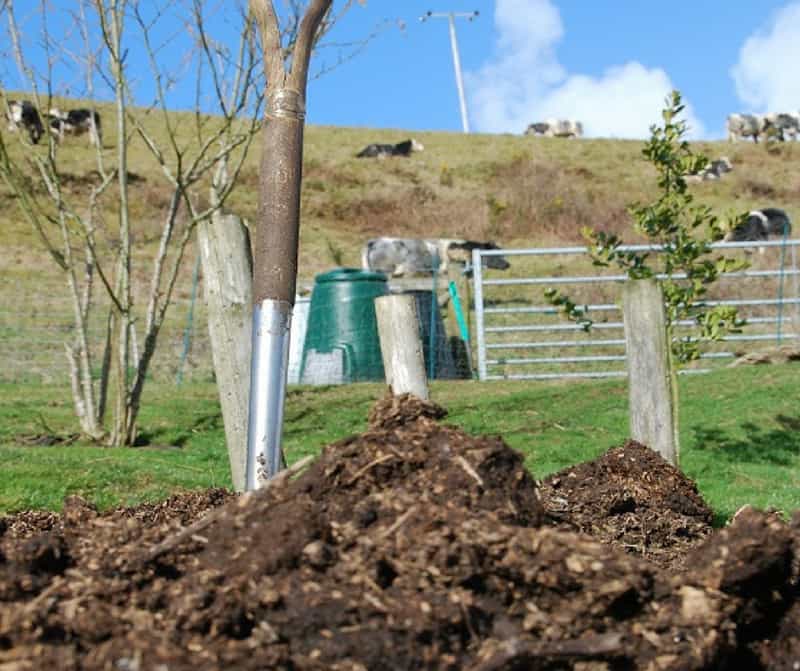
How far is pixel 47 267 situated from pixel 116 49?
14870 millimetres

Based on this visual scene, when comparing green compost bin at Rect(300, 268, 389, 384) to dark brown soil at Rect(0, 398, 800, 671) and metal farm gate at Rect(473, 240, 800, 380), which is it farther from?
dark brown soil at Rect(0, 398, 800, 671)

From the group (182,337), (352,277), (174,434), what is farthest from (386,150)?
(174,434)

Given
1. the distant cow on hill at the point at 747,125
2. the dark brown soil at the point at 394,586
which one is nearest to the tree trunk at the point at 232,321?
the dark brown soil at the point at 394,586

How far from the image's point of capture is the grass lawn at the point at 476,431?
699 cm

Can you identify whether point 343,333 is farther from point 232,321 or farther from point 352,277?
point 232,321

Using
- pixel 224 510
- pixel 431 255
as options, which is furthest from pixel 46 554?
pixel 431 255

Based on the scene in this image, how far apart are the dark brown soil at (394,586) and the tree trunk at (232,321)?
1845 mm

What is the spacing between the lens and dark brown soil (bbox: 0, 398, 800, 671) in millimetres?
1982

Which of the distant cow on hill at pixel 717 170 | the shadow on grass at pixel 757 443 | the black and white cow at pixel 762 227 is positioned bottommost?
the shadow on grass at pixel 757 443

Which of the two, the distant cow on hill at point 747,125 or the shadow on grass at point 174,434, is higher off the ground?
the distant cow on hill at point 747,125

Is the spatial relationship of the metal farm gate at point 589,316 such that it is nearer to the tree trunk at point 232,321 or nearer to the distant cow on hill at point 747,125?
the tree trunk at point 232,321

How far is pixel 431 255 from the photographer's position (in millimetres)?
23875

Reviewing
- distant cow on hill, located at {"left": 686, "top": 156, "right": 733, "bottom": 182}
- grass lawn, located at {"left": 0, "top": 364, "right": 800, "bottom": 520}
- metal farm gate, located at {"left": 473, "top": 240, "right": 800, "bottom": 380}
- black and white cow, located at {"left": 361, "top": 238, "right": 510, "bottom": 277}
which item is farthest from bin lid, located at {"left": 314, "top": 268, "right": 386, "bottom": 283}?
distant cow on hill, located at {"left": 686, "top": 156, "right": 733, "bottom": 182}

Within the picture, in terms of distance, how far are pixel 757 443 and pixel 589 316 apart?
33.8 ft
